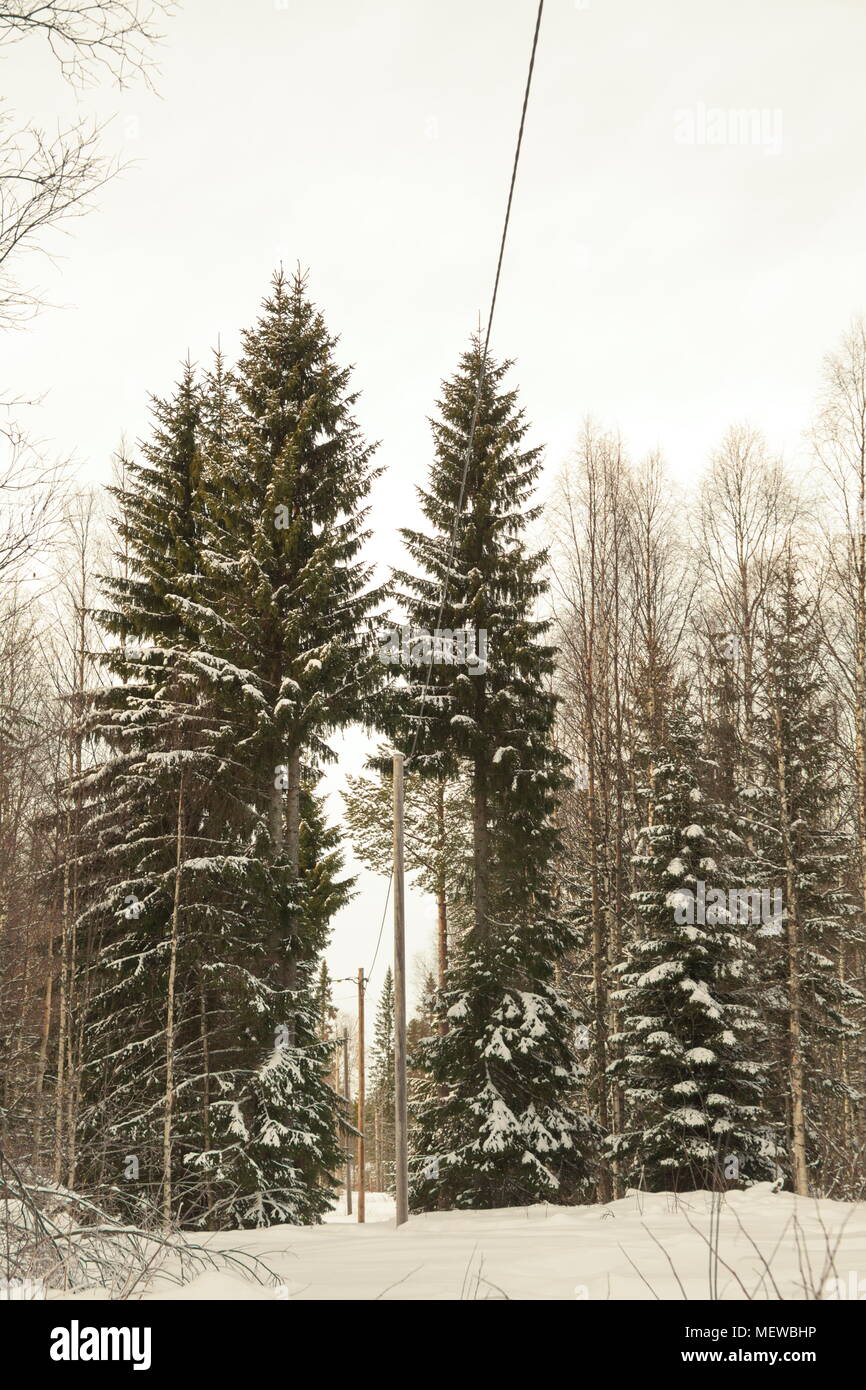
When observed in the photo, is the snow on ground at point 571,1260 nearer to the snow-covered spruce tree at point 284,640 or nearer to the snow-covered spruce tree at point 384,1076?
the snow-covered spruce tree at point 284,640

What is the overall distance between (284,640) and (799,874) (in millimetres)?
9640

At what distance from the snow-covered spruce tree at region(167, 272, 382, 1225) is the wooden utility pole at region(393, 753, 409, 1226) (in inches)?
74.2

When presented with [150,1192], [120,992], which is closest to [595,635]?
[120,992]

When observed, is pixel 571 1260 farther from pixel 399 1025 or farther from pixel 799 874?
pixel 799 874

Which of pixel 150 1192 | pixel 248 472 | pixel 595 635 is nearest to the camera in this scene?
pixel 150 1192

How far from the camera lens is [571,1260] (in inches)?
212

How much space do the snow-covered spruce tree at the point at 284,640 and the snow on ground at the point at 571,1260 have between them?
4689 millimetres

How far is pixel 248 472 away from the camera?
16609 mm

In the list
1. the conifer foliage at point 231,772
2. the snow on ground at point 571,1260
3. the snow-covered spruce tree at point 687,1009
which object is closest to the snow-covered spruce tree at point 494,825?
the snow-covered spruce tree at point 687,1009

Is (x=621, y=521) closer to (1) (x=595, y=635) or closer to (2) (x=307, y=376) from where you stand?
(1) (x=595, y=635)

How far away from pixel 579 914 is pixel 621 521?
9.16 m

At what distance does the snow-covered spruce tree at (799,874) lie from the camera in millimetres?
15992

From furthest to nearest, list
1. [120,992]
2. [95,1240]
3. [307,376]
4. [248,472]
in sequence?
[307,376] < [248,472] < [120,992] < [95,1240]
